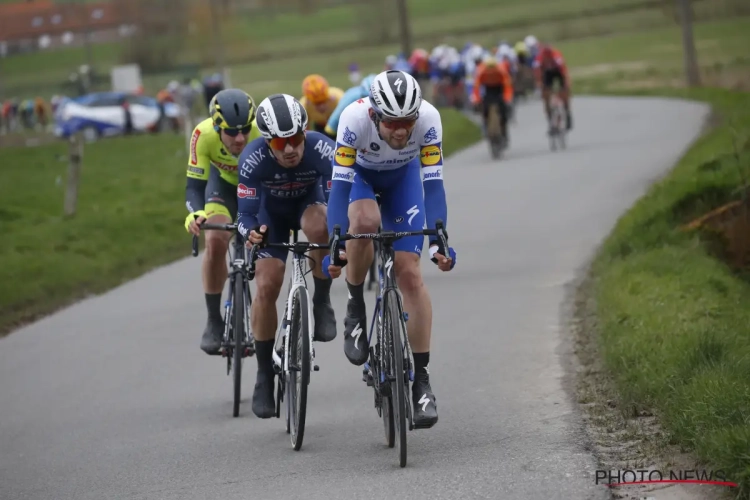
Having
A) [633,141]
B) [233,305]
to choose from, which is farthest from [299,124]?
[633,141]

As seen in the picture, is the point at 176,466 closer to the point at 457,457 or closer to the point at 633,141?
the point at 457,457

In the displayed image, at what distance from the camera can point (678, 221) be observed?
13125 mm

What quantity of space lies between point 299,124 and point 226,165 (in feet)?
6.70

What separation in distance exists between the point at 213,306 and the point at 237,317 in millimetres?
621

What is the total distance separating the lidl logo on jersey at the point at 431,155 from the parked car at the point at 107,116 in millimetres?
36816

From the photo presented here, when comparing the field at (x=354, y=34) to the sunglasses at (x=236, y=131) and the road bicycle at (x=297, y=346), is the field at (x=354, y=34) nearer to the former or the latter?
the sunglasses at (x=236, y=131)

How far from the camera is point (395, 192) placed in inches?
294

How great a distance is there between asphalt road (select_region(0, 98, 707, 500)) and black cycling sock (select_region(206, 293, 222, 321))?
57 cm

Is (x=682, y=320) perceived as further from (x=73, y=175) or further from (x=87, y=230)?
(x=73, y=175)

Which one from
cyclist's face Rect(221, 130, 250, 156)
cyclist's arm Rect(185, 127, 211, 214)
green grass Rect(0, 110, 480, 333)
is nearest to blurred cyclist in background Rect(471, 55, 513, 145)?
green grass Rect(0, 110, 480, 333)

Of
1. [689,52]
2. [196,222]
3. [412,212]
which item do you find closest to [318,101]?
[196,222]

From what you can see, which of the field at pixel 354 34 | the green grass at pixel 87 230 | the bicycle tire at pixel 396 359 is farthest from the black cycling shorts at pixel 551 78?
the field at pixel 354 34

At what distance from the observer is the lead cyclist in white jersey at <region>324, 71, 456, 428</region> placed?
22.1 ft

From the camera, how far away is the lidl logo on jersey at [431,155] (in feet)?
23.1
